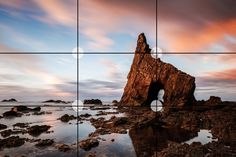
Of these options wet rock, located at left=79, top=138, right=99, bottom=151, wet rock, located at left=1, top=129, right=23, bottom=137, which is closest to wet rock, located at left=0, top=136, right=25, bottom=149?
wet rock, located at left=1, top=129, right=23, bottom=137

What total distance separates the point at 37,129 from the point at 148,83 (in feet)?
6.99

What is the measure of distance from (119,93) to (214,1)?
1.88 meters

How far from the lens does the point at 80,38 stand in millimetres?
3588

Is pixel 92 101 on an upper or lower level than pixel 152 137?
upper

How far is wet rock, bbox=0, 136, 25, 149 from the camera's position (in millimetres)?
4548

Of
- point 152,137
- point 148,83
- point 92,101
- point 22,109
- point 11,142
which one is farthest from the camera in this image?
point 152,137

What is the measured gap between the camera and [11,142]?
4.56m

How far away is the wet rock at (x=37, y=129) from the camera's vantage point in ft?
14.7

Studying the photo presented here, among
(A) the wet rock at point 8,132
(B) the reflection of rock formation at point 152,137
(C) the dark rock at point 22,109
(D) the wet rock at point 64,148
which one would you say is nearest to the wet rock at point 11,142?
(A) the wet rock at point 8,132

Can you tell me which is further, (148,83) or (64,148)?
(64,148)

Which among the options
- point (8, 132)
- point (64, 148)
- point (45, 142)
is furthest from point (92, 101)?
point (8, 132)

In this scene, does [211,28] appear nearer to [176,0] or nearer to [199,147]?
[176,0]

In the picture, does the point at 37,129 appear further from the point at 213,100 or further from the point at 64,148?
the point at 213,100

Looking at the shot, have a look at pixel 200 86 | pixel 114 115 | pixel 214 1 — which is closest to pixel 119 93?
pixel 114 115
